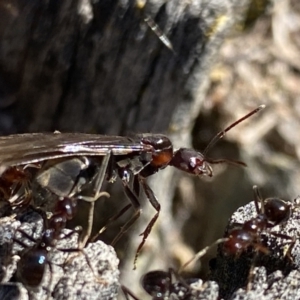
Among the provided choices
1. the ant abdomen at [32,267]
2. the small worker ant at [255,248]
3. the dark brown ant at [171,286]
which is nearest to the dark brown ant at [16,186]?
the ant abdomen at [32,267]

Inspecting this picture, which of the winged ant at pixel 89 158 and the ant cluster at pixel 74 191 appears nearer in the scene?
the ant cluster at pixel 74 191

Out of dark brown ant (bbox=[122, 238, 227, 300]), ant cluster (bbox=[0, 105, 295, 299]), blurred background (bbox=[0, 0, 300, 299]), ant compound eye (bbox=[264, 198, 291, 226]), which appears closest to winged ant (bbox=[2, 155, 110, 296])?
ant cluster (bbox=[0, 105, 295, 299])

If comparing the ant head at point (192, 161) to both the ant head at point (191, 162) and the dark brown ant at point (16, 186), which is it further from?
the dark brown ant at point (16, 186)

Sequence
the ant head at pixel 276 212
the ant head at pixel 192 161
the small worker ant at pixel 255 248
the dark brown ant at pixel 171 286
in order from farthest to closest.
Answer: the ant head at pixel 192 161
the ant head at pixel 276 212
the small worker ant at pixel 255 248
the dark brown ant at pixel 171 286

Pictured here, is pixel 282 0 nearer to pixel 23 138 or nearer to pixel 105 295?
pixel 23 138

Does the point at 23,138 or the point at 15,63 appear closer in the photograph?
the point at 23,138

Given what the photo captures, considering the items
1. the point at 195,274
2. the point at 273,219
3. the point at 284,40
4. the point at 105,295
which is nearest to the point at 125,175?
the point at 273,219

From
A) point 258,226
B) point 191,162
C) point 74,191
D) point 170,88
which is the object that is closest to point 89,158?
point 74,191
